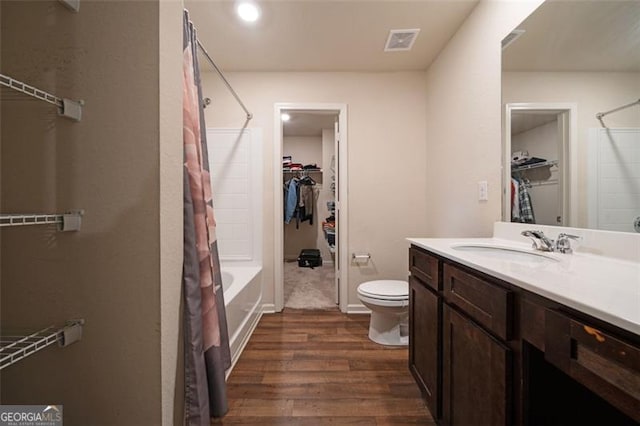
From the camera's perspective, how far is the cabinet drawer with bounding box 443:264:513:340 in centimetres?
71

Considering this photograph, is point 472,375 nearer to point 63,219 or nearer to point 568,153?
point 568,153

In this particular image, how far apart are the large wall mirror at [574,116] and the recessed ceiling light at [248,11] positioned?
5.22 feet

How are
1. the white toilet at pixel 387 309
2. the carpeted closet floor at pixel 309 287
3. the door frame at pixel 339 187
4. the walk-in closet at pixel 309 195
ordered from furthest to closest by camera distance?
the walk-in closet at pixel 309 195
the carpeted closet floor at pixel 309 287
the door frame at pixel 339 187
the white toilet at pixel 387 309

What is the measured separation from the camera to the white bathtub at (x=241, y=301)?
1691 millimetres

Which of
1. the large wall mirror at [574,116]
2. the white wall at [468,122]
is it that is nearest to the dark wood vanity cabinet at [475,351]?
the large wall mirror at [574,116]

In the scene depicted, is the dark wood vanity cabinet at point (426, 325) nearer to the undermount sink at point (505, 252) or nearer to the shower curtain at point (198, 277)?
the undermount sink at point (505, 252)

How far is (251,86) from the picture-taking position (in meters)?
2.46

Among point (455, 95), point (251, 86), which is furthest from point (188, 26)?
point (455, 95)

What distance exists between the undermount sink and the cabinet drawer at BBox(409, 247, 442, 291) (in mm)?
178

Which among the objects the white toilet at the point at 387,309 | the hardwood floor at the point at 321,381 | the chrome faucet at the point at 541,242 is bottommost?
the hardwood floor at the point at 321,381

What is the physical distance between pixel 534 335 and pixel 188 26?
1669mm

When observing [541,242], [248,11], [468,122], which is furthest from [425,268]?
[248,11]

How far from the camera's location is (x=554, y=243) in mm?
1108

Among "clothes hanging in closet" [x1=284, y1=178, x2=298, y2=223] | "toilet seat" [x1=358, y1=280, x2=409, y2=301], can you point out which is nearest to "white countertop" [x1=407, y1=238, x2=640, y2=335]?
"toilet seat" [x1=358, y1=280, x2=409, y2=301]
